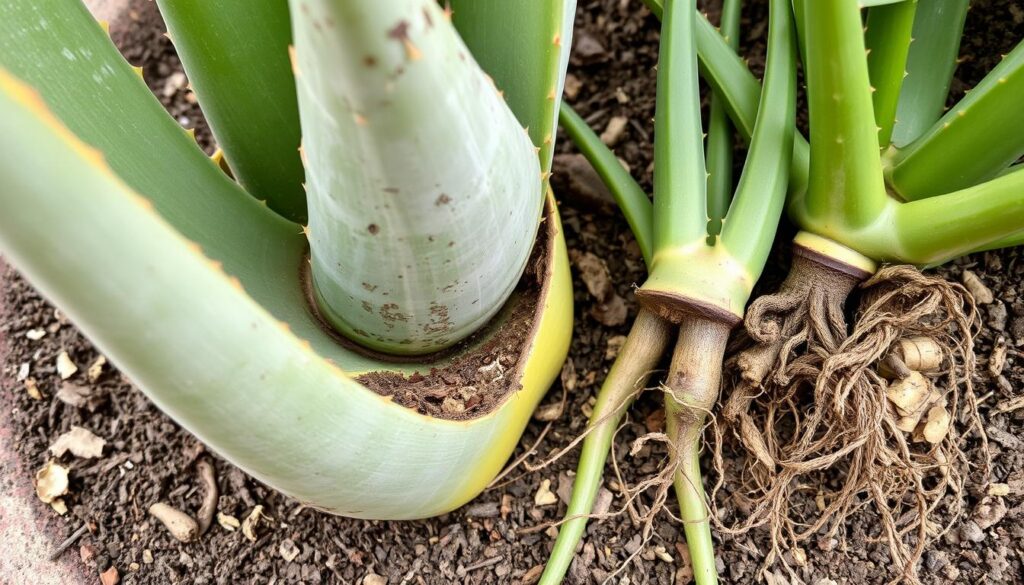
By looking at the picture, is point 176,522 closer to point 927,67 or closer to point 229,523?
point 229,523

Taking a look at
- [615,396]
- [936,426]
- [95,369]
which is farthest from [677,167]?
[95,369]

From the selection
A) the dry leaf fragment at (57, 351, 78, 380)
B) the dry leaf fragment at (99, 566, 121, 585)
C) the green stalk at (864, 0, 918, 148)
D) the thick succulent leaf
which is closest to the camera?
the thick succulent leaf

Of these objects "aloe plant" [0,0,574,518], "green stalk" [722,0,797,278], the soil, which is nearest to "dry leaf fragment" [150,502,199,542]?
the soil

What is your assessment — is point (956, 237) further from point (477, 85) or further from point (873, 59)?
point (477, 85)

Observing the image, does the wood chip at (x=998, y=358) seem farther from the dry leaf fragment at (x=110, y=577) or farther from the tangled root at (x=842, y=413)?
the dry leaf fragment at (x=110, y=577)

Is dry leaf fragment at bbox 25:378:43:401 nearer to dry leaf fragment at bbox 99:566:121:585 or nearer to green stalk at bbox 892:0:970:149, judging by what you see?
dry leaf fragment at bbox 99:566:121:585

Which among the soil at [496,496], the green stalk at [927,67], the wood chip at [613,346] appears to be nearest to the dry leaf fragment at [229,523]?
the soil at [496,496]

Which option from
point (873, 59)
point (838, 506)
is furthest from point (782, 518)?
point (873, 59)
